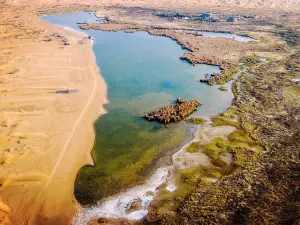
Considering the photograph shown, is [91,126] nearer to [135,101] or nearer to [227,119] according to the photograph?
[135,101]

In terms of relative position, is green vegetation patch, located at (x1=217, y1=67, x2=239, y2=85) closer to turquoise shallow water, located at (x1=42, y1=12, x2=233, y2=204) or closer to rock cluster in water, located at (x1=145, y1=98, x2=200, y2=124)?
turquoise shallow water, located at (x1=42, y1=12, x2=233, y2=204)

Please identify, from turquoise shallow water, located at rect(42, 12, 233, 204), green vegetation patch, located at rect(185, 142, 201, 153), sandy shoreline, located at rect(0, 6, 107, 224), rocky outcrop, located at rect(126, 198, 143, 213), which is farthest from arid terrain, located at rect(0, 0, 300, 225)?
green vegetation patch, located at rect(185, 142, 201, 153)

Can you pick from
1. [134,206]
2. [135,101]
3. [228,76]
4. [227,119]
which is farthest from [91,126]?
[228,76]

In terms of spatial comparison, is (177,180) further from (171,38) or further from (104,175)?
(171,38)

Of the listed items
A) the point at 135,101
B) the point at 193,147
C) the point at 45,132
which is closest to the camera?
the point at 193,147

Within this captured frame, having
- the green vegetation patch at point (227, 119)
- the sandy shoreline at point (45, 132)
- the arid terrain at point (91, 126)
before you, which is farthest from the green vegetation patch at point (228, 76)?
the sandy shoreline at point (45, 132)

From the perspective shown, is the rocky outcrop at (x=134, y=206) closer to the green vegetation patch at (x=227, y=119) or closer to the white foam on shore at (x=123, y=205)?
the white foam on shore at (x=123, y=205)
